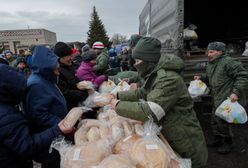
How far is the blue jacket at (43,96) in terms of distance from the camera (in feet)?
6.28

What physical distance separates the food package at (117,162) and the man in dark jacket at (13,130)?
0.48m

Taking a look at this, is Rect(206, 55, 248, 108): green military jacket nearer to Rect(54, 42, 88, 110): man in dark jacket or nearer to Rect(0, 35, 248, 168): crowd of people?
Rect(0, 35, 248, 168): crowd of people

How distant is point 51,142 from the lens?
169cm

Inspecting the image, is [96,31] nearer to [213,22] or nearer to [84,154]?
[213,22]

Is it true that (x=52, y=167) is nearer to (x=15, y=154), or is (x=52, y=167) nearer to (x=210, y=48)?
(x=15, y=154)

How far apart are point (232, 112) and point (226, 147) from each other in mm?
749

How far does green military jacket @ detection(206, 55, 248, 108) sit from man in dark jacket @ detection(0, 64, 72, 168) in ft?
9.37

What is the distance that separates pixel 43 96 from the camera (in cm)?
196

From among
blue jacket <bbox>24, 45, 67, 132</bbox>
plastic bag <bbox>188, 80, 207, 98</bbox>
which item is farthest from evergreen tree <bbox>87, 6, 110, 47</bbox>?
blue jacket <bbox>24, 45, 67, 132</bbox>

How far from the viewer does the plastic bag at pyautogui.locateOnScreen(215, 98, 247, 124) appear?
134 inches

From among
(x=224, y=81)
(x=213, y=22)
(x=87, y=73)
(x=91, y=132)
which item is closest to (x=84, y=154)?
(x=91, y=132)

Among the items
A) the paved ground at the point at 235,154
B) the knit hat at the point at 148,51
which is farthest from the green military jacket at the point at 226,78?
the knit hat at the point at 148,51

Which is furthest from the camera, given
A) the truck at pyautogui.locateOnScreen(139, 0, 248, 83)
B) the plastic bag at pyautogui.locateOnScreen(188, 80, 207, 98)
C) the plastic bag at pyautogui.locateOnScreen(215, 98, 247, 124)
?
the truck at pyautogui.locateOnScreen(139, 0, 248, 83)

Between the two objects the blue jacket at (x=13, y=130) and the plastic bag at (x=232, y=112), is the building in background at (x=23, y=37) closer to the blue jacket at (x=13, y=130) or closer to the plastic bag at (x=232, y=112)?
the plastic bag at (x=232, y=112)
